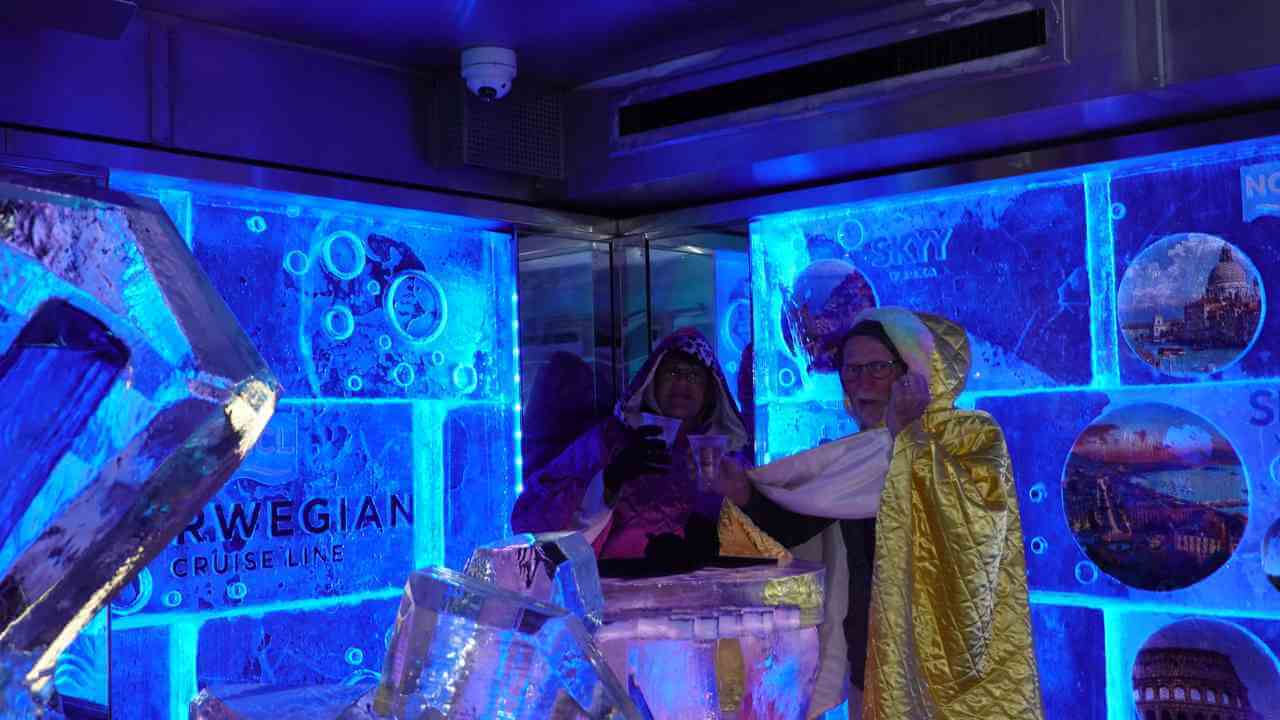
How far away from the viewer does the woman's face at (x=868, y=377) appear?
334cm

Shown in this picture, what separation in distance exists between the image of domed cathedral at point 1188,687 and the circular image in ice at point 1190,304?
70cm

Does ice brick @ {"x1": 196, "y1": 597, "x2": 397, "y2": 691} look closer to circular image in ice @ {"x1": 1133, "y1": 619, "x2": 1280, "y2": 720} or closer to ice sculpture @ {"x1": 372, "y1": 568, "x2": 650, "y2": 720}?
circular image in ice @ {"x1": 1133, "y1": 619, "x2": 1280, "y2": 720}

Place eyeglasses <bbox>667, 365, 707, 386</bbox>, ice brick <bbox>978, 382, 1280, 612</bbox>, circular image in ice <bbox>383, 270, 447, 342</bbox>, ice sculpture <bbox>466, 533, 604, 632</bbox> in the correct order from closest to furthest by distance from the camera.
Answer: ice sculpture <bbox>466, 533, 604, 632</bbox> → ice brick <bbox>978, 382, 1280, 612</bbox> → eyeglasses <bbox>667, 365, 707, 386</bbox> → circular image in ice <bbox>383, 270, 447, 342</bbox>

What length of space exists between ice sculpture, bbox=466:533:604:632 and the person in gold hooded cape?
88.5 inches

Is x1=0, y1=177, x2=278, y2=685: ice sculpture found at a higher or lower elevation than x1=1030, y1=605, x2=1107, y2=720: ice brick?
higher

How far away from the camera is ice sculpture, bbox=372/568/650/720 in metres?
0.47

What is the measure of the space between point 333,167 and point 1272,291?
2422 millimetres

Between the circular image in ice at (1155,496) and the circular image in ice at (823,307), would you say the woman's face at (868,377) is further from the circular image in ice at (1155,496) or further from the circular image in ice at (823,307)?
the circular image in ice at (1155,496)

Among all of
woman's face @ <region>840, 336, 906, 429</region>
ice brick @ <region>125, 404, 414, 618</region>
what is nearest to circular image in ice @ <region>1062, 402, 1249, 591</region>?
woman's face @ <region>840, 336, 906, 429</region>

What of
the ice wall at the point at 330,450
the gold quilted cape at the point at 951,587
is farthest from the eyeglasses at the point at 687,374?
the gold quilted cape at the point at 951,587

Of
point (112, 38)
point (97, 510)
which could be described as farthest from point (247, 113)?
point (97, 510)

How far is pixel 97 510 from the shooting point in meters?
0.39

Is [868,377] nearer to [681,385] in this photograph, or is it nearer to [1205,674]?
[681,385]

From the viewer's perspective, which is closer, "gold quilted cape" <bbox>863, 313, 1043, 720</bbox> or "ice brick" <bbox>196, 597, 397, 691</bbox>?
"gold quilted cape" <bbox>863, 313, 1043, 720</bbox>
